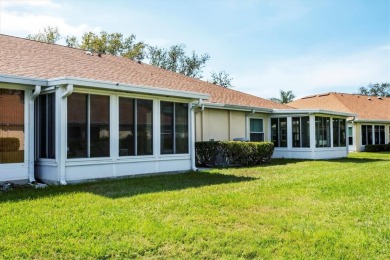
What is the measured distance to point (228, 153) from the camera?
13656mm

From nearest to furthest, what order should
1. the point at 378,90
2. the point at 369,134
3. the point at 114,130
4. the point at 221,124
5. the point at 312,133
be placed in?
the point at 114,130 < the point at 221,124 < the point at 312,133 < the point at 369,134 < the point at 378,90

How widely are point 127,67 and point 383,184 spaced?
10679mm

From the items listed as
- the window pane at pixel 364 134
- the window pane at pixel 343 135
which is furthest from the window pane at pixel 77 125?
the window pane at pixel 364 134

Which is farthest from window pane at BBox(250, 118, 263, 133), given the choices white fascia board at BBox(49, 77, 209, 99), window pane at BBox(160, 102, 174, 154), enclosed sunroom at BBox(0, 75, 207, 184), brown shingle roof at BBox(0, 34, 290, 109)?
enclosed sunroom at BBox(0, 75, 207, 184)

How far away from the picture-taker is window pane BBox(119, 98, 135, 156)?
9.98 metres

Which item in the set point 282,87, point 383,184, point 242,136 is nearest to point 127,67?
point 242,136

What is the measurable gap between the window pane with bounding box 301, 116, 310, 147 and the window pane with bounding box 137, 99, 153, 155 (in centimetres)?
986

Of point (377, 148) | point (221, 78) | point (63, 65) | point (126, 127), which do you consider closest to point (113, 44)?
point (221, 78)

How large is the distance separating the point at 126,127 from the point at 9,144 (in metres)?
2.94

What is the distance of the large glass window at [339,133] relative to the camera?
63.4 ft

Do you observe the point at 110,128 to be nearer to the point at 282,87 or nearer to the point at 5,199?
the point at 5,199

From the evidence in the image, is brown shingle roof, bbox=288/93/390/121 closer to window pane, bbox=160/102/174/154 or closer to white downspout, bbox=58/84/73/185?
window pane, bbox=160/102/174/154

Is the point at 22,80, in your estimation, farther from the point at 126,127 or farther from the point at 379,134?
the point at 379,134

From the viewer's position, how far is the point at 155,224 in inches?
201
